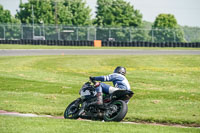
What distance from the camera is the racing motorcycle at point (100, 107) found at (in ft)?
35.4

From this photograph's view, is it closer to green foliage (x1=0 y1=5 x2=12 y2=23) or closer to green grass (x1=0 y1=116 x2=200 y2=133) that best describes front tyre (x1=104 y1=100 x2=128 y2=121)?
green grass (x1=0 y1=116 x2=200 y2=133)

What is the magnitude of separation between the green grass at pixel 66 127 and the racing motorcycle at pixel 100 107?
605 mm

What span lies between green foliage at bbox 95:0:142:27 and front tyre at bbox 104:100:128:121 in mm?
95628

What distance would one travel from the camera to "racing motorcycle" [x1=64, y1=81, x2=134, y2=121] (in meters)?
10.8

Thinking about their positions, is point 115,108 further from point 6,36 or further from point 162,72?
point 6,36

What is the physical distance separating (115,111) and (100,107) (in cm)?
49

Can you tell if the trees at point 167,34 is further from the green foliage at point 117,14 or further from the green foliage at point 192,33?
the green foliage at point 117,14

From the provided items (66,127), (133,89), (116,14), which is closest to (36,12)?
(116,14)

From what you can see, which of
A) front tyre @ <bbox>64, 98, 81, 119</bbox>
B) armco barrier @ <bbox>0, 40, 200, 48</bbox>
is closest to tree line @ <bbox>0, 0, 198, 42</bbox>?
armco barrier @ <bbox>0, 40, 200, 48</bbox>

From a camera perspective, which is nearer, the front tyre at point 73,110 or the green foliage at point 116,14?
the front tyre at point 73,110

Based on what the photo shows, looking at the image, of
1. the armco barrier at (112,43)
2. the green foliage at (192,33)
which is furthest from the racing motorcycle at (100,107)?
the green foliage at (192,33)

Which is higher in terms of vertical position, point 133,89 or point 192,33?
point 192,33

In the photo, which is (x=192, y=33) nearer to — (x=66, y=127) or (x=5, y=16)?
(x=5, y=16)

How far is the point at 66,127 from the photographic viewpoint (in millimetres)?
9508
